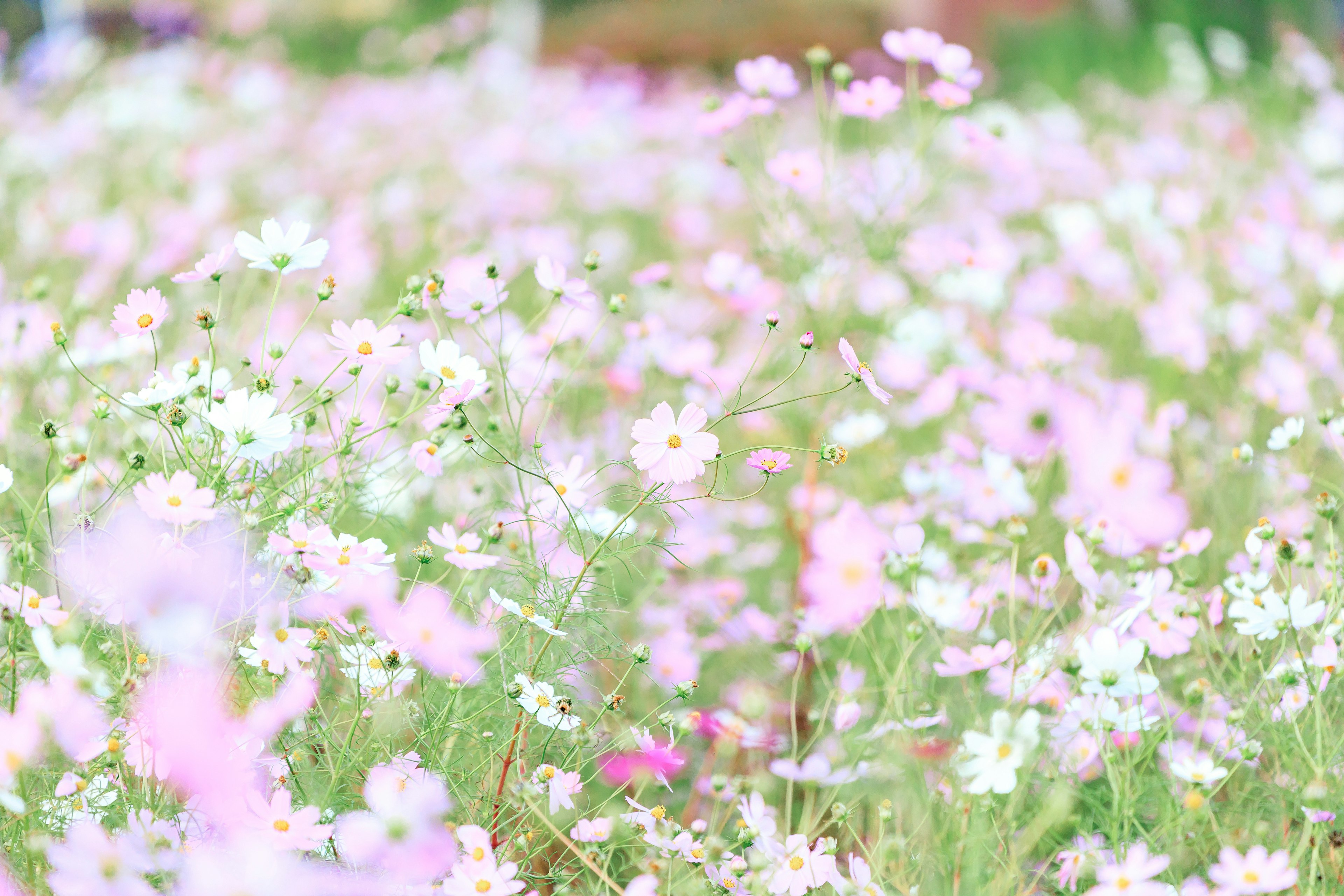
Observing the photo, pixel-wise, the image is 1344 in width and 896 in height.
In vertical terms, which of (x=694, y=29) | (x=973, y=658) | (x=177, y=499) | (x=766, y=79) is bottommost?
(x=694, y=29)

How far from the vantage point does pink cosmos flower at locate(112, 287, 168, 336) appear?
0.98m

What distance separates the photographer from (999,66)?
7.11 metres

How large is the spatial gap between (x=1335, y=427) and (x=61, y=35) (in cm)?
488

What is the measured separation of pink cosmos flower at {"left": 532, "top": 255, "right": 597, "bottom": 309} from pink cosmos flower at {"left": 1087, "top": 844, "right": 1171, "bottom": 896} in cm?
70

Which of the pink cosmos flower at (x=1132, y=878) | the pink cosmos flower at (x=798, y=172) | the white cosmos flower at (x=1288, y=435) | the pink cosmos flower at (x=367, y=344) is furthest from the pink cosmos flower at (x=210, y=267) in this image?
the white cosmos flower at (x=1288, y=435)

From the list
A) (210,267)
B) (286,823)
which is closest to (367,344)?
(210,267)

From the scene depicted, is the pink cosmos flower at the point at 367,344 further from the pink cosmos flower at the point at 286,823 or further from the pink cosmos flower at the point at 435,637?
the pink cosmos flower at the point at 286,823

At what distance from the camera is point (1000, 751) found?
89cm

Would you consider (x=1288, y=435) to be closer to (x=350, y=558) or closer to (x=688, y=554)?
(x=688, y=554)

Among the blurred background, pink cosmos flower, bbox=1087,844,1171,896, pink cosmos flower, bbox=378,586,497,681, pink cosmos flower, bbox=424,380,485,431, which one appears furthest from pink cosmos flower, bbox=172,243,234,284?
the blurred background

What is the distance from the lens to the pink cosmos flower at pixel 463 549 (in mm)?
961

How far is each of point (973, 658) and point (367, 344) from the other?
25.3 inches

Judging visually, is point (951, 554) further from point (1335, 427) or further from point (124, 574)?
point (124, 574)

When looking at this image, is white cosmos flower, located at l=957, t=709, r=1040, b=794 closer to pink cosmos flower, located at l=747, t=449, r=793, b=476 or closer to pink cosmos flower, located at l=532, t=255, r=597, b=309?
pink cosmos flower, located at l=747, t=449, r=793, b=476
